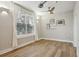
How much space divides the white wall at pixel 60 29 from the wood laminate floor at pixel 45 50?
136 millimetres

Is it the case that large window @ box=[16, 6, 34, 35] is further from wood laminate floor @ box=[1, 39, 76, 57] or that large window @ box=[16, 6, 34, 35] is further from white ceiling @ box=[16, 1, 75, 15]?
wood laminate floor @ box=[1, 39, 76, 57]

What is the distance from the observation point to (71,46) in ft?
6.85

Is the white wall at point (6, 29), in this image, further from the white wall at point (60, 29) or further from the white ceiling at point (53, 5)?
the white wall at point (60, 29)

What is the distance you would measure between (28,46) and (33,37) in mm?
247

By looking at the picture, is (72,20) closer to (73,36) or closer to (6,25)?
(73,36)

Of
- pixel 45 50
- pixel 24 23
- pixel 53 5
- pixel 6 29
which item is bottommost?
pixel 45 50

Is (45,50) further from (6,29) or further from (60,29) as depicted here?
(6,29)

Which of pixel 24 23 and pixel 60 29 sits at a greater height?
pixel 24 23

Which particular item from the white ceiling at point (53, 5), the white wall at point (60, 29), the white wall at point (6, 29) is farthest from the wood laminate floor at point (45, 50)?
the white ceiling at point (53, 5)

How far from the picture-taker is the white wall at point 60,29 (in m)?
2.04

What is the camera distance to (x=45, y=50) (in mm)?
2141

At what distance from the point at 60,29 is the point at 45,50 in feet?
1.94

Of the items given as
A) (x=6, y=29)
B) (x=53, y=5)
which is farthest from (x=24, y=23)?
(x=53, y=5)

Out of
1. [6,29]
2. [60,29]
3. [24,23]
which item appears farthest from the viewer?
[6,29]
